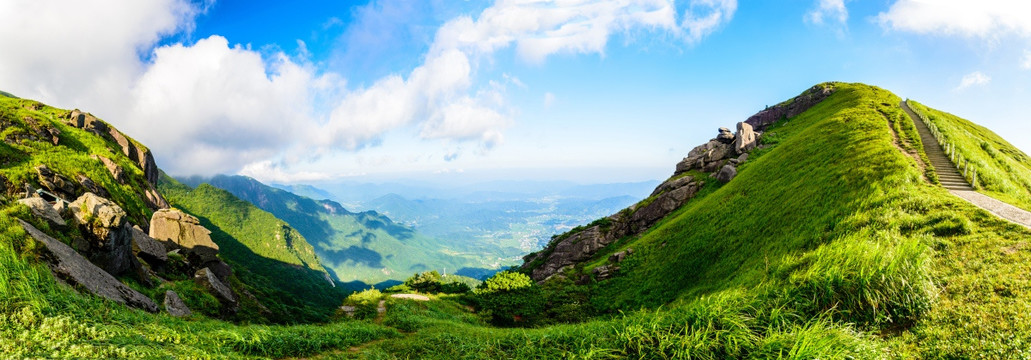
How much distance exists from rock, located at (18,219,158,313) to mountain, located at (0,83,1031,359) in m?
0.13

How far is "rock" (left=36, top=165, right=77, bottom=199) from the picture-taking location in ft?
68.6

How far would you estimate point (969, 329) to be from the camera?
20.4 ft

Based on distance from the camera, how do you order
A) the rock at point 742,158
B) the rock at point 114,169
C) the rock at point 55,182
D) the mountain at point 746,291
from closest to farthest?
the mountain at point 746,291
the rock at point 55,182
the rock at point 114,169
the rock at point 742,158

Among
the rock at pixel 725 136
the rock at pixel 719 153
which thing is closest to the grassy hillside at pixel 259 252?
the rock at pixel 719 153

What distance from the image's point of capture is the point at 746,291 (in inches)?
374

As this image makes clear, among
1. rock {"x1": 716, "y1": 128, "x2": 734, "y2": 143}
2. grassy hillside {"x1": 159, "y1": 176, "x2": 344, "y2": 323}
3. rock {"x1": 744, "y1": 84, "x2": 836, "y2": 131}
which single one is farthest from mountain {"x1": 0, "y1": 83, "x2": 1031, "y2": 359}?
rock {"x1": 744, "y1": 84, "x2": 836, "y2": 131}

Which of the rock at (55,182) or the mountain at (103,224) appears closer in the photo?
the mountain at (103,224)

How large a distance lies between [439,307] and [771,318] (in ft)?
84.0

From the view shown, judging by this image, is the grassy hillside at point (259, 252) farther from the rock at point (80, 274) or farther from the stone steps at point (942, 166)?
the stone steps at point (942, 166)

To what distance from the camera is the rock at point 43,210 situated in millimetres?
13580

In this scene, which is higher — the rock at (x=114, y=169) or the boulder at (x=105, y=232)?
the rock at (x=114, y=169)

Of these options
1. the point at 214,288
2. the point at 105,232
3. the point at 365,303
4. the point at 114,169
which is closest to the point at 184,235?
the point at 214,288

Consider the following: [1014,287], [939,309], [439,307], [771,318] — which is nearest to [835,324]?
[771,318]

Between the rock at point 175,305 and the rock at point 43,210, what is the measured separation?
4.87 meters
